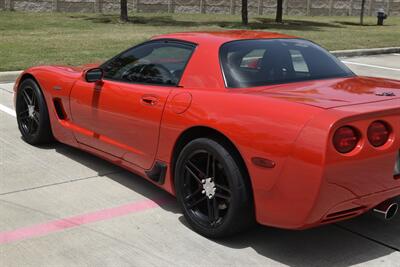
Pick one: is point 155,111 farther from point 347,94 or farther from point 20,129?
point 20,129

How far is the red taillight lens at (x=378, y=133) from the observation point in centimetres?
328

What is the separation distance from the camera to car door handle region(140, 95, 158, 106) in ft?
13.7

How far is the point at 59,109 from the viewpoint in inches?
217

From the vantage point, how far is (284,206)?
327 cm

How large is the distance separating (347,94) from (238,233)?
1197 mm

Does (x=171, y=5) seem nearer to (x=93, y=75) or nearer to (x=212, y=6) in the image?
(x=212, y=6)

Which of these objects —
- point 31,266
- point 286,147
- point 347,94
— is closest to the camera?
point 286,147

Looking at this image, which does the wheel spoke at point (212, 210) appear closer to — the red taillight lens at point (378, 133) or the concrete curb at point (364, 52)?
the red taillight lens at point (378, 133)

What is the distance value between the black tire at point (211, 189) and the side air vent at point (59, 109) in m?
1.94

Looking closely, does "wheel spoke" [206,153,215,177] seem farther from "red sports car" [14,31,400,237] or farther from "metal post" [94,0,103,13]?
"metal post" [94,0,103,13]

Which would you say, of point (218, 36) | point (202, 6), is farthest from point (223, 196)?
point (202, 6)

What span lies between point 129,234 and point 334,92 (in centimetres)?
174

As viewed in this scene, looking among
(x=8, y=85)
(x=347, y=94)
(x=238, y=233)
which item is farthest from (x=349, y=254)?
(x=8, y=85)

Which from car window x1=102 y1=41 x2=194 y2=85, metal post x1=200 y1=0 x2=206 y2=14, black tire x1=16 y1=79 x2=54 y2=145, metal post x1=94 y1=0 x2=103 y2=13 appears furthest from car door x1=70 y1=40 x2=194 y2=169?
metal post x1=200 y1=0 x2=206 y2=14
